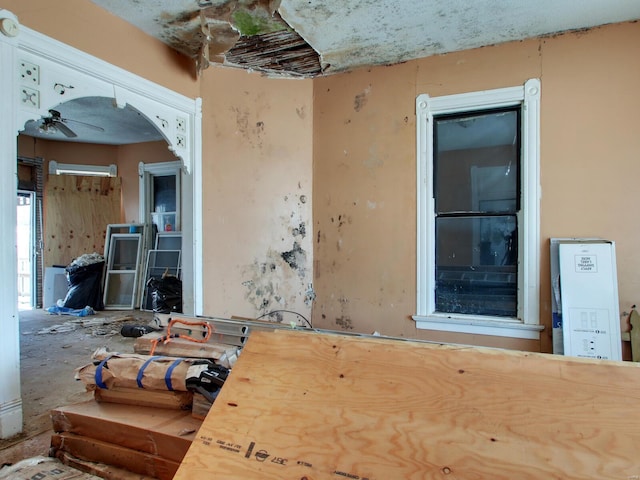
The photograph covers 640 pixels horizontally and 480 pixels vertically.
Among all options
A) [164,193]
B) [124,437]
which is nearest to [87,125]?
[164,193]

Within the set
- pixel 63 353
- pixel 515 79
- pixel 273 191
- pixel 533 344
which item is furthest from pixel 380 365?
pixel 63 353

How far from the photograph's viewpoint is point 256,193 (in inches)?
137

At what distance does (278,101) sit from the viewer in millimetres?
3590

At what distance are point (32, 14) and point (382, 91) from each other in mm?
2618

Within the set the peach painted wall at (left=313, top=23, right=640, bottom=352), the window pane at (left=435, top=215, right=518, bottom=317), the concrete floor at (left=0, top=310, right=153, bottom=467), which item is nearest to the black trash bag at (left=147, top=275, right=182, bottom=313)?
the concrete floor at (left=0, top=310, right=153, bottom=467)


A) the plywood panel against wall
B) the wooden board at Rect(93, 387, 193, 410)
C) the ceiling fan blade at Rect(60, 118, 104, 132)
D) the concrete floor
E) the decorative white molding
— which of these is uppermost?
the ceiling fan blade at Rect(60, 118, 104, 132)

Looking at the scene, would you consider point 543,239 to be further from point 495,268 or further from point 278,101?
point 278,101

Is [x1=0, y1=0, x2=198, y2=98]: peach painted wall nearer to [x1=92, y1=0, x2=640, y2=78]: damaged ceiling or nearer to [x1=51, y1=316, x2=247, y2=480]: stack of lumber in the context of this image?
[x1=92, y1=0, x2=640, y2=78]: damaged ceiling

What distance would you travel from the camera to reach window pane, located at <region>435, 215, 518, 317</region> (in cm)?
312

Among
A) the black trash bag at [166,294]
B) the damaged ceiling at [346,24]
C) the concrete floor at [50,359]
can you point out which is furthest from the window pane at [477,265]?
the black trash bag at [166,294]

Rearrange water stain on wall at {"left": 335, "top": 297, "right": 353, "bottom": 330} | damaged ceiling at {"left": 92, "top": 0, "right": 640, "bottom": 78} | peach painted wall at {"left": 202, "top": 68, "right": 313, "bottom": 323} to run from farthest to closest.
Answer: water stain on wall at {"left": 335, "top": 297, "right": 353, "bottom": 330}, peach painted wall at {"left": 202, "top": 68, "right": 313, "bottom": 323}, damaged ceiling at {"left": 92, "top": 0, "right": 640, "bottom": 78}

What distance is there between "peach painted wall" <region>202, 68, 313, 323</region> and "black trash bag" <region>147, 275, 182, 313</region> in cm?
202

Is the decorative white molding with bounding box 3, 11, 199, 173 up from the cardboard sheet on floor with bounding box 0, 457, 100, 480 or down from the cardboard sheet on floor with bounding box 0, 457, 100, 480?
up

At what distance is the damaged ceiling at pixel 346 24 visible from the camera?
248 centimetres
